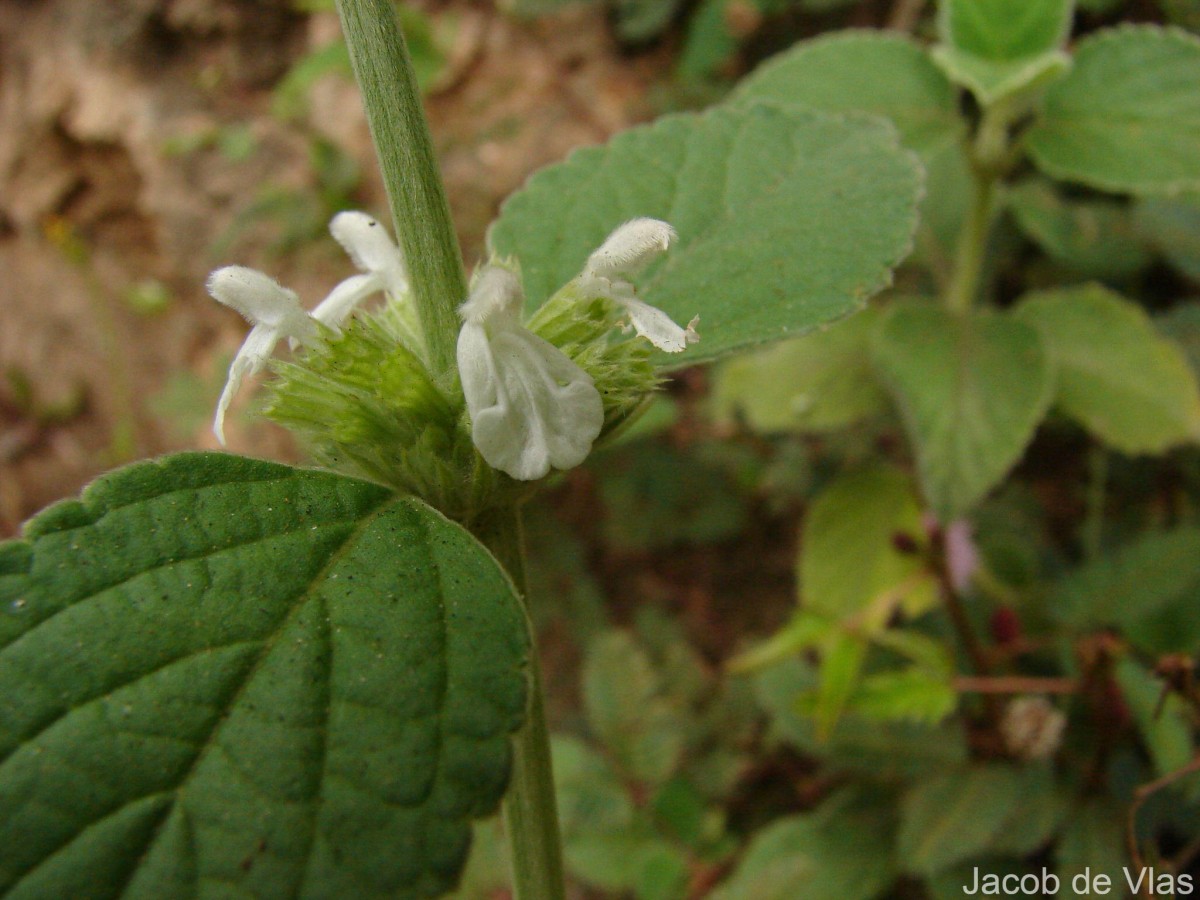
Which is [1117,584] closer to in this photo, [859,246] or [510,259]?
[859,246]

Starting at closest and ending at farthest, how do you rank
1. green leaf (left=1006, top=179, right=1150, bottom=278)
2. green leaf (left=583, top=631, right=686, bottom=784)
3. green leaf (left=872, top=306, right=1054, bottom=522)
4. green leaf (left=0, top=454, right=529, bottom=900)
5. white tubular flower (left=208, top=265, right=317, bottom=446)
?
green leaf (left=0, top=454, right=529, bottom=900) < white tubular flower (left=208, top=265, right=317, bottom=446) < green leaf (left=872, top=306, right=1054, bottom=522) < green leaf (left=583, top=631, right=686, bottom=784) < green leaf (left=1006, top=179, right=1150, bottom=278)

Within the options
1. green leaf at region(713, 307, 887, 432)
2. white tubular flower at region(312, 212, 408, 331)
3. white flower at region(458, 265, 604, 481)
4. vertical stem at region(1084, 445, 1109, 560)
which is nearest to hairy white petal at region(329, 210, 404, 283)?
white tubular flower at region(312, 212, 408, 331)

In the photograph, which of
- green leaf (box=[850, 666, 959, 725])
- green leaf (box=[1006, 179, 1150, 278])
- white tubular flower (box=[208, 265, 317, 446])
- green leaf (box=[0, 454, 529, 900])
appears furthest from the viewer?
green leaf (box=[1006, 179, 1150, 278])

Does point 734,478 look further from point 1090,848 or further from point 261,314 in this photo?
point 261,314

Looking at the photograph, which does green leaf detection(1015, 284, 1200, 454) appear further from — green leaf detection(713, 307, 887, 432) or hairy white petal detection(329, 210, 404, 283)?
hairy white petal detection(329, 210, 404, 283)

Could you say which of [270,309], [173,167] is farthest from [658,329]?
[173,167]

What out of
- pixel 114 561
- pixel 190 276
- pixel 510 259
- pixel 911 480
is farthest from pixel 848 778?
pixel 190 276

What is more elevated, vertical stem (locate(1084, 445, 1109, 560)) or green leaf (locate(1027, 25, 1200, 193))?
green leaf (locate(1027, 25, 1200, 193))

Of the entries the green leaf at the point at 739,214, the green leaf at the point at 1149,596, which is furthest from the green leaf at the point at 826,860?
the green leaf at the point at 739,214
